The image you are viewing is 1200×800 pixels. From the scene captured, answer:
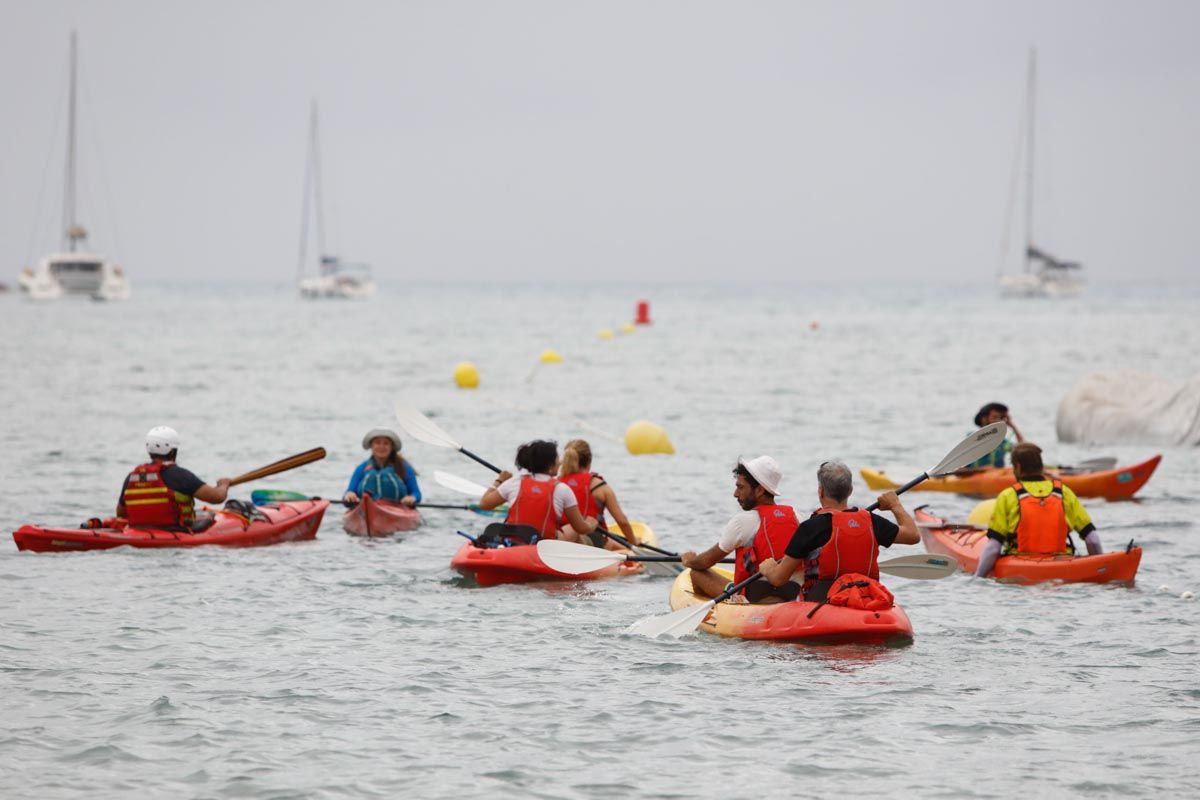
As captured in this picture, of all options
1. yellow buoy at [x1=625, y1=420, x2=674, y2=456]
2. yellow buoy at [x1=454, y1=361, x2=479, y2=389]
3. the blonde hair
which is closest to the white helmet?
the blonde hair

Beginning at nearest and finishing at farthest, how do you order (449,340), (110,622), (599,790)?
(599,790), (110,622), (449,340)

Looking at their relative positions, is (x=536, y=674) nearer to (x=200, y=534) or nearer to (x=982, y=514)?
(x=200, y=534)

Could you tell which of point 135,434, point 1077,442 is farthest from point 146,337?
point 1077,442

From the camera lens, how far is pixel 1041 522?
12.2 m

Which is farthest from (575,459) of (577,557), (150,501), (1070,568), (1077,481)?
(1077,481)

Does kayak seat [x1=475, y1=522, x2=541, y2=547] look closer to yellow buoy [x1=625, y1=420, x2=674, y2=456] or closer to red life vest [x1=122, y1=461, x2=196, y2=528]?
A: red life vest [x1=122, y1=461, x2=196, y2=528]

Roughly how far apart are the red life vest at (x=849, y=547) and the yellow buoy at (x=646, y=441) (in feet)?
43.7

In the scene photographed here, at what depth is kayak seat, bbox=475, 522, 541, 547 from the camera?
41.3 feet

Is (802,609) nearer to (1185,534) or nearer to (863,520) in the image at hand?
(863,520)

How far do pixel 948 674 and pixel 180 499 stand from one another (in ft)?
23.4

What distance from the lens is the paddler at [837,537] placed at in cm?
970

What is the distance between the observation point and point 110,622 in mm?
11234

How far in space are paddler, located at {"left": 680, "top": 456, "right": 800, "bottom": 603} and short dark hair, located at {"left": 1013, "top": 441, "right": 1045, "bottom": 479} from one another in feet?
8.74

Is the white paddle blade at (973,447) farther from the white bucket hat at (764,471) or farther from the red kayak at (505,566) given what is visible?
the red kayak at (505,566)
